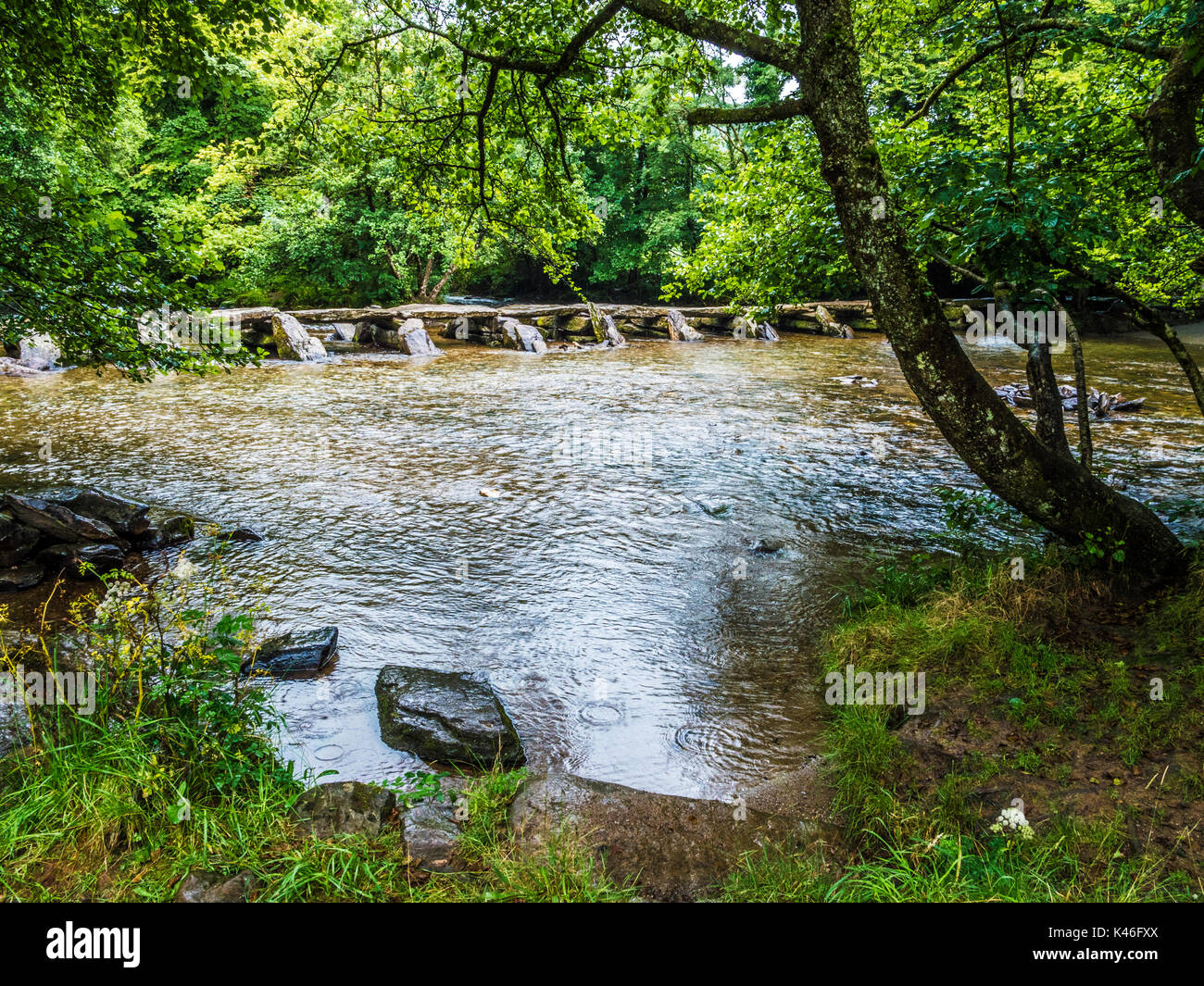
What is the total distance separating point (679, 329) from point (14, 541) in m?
25.5

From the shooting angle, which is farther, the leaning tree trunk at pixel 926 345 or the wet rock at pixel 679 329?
the wet rock at pixel 679 329

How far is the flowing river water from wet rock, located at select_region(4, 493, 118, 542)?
3.68ft

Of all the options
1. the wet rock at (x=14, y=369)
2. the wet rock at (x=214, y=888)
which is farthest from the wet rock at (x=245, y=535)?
the wet rock at (x=14, y=369)

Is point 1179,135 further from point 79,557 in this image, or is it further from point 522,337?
point 522,337

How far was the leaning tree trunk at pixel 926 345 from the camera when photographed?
14.5ft

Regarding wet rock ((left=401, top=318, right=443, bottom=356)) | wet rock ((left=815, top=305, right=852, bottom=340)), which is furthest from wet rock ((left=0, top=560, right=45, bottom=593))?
wet rock ((left=815, top=305, right=852, bottom=340))

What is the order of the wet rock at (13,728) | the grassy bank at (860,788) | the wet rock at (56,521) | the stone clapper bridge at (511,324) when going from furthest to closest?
1. the stone clapper bridge at (511,324)
2. the wet rock at (56,521)
3. the wet rock at (13,728)
4. the grassy bank at (860,788)

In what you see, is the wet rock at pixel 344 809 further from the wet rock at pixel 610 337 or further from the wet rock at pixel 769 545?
the wet rock at pixel 610 337

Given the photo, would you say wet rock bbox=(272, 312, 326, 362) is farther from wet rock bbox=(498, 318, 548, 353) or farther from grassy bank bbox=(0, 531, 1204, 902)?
grassy bank bbox=(0, 531, 1204, 902)

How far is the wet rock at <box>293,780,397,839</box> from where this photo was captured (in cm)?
300

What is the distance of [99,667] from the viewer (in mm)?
3584

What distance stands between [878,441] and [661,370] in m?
9.71

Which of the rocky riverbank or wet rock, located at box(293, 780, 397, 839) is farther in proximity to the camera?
the rocky riverbank

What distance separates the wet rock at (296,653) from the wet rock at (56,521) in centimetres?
344
